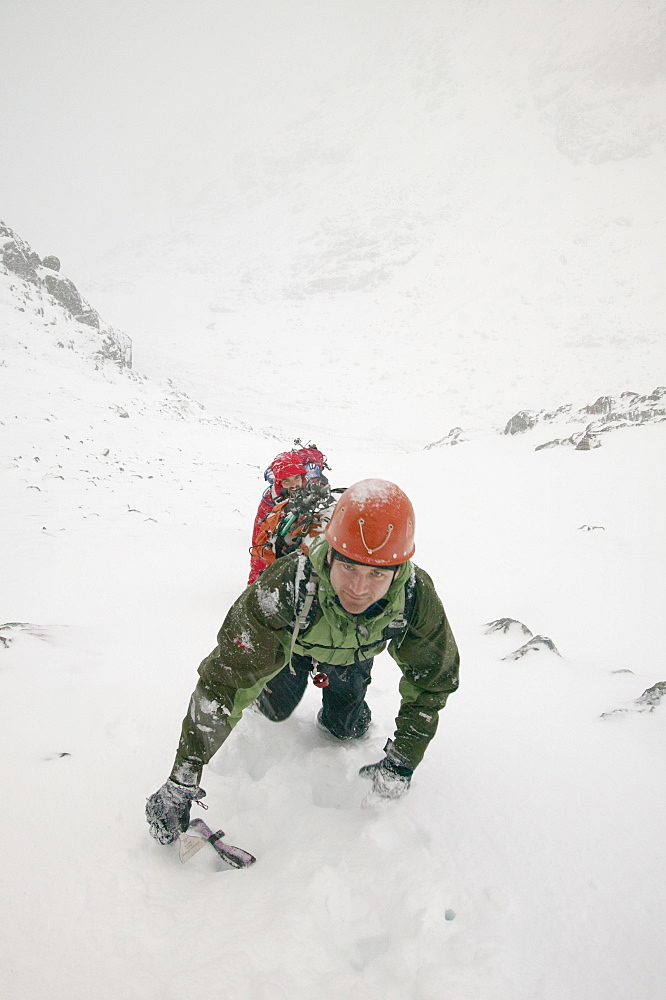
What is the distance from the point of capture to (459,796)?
204cm

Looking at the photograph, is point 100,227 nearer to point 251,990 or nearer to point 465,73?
point 465,73

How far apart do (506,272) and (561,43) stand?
53.1 meters

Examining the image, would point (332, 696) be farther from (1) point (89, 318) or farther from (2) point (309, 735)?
(1) point (89, 318)

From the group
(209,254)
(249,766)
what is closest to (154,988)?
(249,766)

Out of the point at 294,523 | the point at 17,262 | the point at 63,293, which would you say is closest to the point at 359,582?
the point at 294,523

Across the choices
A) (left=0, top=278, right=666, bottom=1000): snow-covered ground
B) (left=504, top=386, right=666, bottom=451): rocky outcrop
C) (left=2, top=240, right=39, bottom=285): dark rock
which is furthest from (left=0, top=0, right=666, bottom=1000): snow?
(left=2, top=240, right=39, bottom=285): dark rock

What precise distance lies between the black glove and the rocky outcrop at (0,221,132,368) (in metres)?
20.4

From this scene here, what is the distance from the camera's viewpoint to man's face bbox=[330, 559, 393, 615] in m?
1.59

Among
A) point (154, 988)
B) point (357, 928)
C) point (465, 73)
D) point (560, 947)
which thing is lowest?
point (154, 988)

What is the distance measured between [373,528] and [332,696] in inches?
49.9

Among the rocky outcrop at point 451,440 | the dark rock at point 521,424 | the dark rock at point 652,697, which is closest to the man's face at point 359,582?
the dark rock at point 652,697

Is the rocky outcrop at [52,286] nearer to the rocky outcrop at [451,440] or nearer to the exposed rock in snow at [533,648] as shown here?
the rocky outcrop at [451,440]

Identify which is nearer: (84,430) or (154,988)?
(154,988)

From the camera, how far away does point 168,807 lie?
1.67 m
